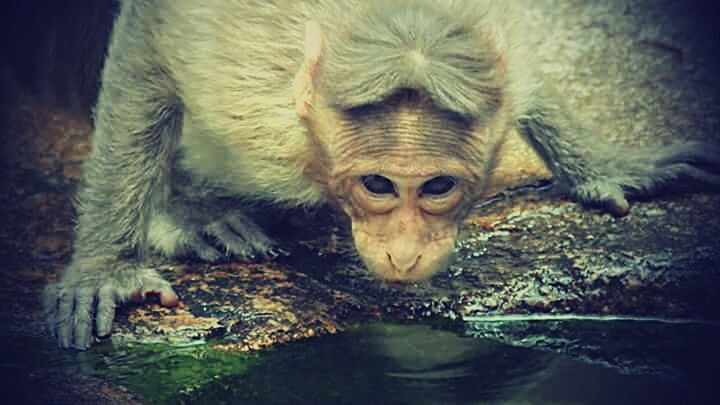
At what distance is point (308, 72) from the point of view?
4.62 metres

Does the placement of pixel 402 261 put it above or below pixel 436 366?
above

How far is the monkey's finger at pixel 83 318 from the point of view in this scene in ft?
15.8

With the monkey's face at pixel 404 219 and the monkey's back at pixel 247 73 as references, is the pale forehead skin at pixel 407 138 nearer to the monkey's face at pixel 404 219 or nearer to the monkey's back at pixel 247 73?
the monkey's face at pixel 404 219

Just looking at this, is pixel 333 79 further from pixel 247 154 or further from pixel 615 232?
pixel 615 232

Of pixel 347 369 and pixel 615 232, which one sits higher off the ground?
pixel 615 232

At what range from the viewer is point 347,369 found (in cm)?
467

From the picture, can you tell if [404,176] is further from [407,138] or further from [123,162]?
[123,162]

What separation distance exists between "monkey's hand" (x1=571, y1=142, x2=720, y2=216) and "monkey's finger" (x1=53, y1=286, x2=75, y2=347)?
9.22ft

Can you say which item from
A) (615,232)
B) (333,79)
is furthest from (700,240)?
(333,79)

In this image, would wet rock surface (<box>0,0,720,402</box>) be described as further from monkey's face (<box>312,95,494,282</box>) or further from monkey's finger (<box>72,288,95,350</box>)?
monkey's face (<box>312,95,494,282</box>)

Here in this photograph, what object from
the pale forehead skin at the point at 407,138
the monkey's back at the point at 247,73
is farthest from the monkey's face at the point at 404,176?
the monkey's back at the point at 247,73

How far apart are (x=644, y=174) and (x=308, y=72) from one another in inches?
94.6

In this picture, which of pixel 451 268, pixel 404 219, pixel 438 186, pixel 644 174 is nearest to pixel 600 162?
pixel 644 174

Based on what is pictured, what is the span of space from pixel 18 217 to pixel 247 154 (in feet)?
5.69
